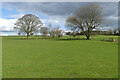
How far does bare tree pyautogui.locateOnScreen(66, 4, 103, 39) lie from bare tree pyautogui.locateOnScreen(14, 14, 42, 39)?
16.6 m

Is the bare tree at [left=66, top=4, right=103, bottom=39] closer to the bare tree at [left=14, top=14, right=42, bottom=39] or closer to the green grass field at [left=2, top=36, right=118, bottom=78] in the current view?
the bare tree at [left=14, top=14, right=42, bottom=39]

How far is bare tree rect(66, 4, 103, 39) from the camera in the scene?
28562 millimetres

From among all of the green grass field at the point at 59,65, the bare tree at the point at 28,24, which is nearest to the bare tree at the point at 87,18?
the bare tree at the point at 28,24

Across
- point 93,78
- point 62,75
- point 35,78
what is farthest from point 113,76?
point 35,78

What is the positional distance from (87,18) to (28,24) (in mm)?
24851

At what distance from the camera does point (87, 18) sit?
29.2 m

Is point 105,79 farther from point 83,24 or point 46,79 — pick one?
point 83,24

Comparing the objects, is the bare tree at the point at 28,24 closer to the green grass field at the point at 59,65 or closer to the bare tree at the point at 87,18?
the bare tree at the point at 87,18

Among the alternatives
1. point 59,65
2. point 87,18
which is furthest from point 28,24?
point 59,65

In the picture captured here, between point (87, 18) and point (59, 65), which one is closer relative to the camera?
point (59, 65)

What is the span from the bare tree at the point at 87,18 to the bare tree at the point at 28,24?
16.6m

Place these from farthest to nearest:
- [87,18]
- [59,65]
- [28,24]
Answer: [28,24], [87,18], [59,65]

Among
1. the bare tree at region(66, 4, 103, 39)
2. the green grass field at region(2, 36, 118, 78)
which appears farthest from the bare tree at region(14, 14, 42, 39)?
the green grass field at region(2, 36, 118, 78)

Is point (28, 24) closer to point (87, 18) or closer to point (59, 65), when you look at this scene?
point (87, 18)
